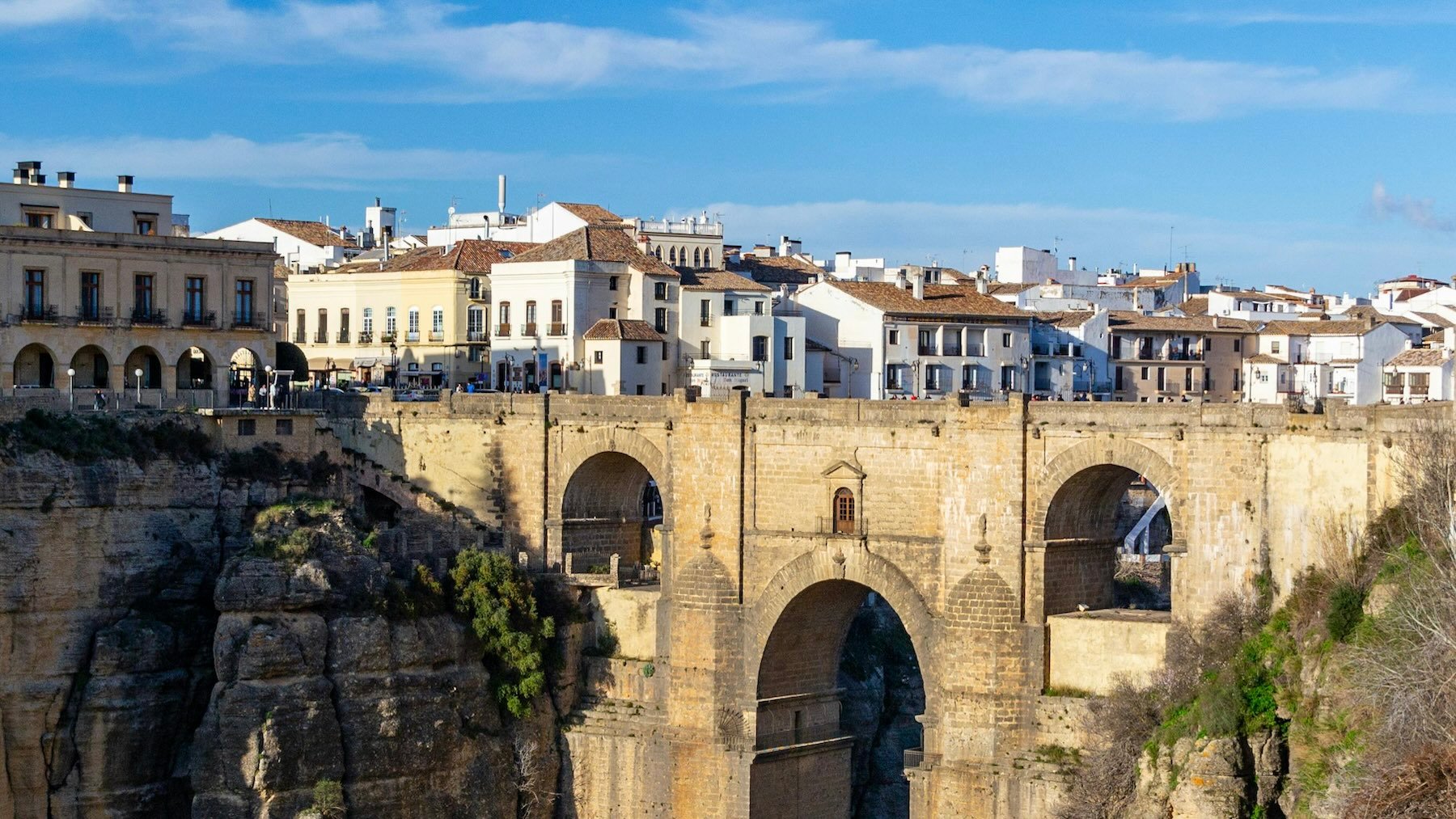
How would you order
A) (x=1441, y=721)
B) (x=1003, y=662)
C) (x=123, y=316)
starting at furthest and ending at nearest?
(x=123, y=316)
(x=1003, y=662)
(x=1441, y=721)

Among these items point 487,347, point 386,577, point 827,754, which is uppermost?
point 487,347

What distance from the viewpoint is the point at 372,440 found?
6294cm

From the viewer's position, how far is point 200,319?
62594 millimetres

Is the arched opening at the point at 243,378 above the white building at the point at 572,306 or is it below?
below

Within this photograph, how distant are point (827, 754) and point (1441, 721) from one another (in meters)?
20.5

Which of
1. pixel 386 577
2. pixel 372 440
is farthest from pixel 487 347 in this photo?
pixel 386 577

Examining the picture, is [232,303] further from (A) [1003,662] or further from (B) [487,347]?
(A) [1003,662]

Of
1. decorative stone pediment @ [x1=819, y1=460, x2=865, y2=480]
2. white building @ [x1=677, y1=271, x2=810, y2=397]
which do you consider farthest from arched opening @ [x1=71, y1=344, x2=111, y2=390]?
decorative stone pediment @ [x1=819, y1=460, x2=865, y2=480]

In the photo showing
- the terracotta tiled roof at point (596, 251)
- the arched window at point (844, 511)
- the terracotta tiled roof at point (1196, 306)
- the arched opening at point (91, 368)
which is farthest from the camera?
the terracotta tiled roof at point (1196, 306)

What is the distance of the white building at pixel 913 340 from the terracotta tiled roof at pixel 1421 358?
467 inches

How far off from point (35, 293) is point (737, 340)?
20587 millimetres

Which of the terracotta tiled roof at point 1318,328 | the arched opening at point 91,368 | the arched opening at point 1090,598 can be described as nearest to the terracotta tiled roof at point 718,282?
the terracotta tiled roof at point 1318,328

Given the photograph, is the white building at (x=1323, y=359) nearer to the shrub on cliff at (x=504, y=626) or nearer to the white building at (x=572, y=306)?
the white building at (x=572, y=306)

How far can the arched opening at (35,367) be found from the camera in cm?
6062
